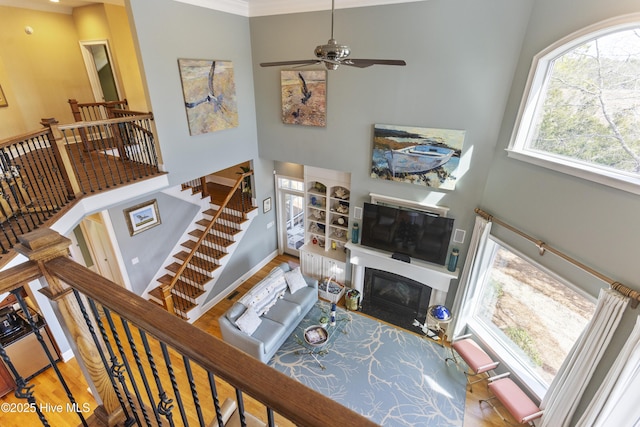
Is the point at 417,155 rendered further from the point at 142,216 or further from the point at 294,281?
the point at 142,216

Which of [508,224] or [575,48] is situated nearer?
[575,48]

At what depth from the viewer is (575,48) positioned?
358cm

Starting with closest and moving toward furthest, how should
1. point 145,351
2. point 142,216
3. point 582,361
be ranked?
point 145,351, point 582,361, point 142,216

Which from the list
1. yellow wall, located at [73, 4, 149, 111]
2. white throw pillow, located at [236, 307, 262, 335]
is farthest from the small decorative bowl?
yellow wall, located at [73, 4, 149, 111]

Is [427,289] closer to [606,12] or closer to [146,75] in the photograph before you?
[606,12]

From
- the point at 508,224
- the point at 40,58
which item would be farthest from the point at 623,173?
the point at 40,58

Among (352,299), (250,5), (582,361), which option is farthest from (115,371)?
(250,5)

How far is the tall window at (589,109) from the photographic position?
3123 mm

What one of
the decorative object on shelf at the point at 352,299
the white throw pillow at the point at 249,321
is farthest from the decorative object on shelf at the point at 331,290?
the white throw pillow at the point at 249,321

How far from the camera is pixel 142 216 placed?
18.6ft

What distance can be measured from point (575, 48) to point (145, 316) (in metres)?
4.95

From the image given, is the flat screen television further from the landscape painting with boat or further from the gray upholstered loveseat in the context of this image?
the gray upholstered loveseat

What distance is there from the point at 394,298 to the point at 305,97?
444 cm

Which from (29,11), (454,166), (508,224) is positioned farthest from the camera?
(29,11)
